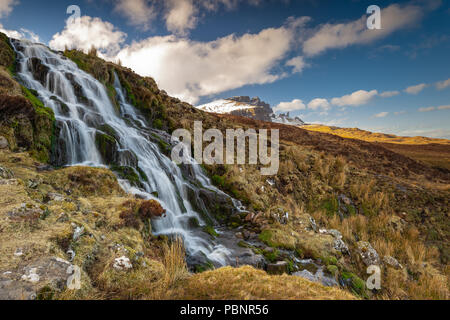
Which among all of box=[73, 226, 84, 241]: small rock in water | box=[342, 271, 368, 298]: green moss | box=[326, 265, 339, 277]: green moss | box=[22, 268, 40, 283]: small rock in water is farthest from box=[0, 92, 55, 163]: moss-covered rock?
box=[342, 271, 368, 298]: green moss

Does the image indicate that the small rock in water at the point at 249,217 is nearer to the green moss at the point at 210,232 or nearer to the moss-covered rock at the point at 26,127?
the green moss at the point at 210,232

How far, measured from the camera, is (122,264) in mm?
3291

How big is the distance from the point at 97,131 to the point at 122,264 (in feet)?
26.4

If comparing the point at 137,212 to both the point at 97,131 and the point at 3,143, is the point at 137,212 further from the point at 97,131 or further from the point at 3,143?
the point at 97,131

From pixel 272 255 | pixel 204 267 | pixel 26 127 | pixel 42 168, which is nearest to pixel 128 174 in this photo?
pixel 42 168

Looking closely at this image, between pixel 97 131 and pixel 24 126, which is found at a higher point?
pixel 97 131

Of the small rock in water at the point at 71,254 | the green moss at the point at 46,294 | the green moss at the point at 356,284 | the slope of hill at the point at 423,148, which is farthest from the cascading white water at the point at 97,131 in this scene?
the slope of hill at the point at 423,148

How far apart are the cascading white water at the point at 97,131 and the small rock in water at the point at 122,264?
3.34 meters

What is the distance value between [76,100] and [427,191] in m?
23.9

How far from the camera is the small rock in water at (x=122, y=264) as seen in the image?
3234mm

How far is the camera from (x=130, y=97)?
16.2 meters

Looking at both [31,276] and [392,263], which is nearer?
[31,276]
